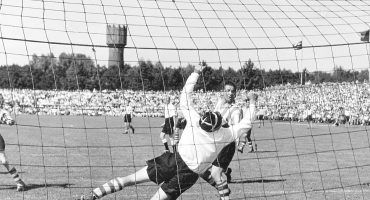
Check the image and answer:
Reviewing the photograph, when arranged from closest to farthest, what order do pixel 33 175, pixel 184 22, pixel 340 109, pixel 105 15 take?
pixel 105 15
pixel 184 22
pixel 33 175
pixel 340 109

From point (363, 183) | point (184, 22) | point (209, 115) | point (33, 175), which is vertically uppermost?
point (184, 22)

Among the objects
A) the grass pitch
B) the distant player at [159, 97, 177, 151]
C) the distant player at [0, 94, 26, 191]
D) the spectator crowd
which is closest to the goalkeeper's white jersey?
the grass pitch

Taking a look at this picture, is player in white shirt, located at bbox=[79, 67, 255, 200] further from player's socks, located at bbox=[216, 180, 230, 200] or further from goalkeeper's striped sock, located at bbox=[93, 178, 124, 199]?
player's socks, located at bbox=[216, 180, 230, 200]

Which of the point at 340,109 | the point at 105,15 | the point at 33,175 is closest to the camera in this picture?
the point at 105,15

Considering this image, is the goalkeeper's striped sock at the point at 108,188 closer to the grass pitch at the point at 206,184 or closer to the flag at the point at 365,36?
the grass pitch at the point at 206,184

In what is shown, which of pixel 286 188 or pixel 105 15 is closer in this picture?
pixel 105 15

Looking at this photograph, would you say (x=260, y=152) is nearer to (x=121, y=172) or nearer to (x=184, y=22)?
(x=121, y=172)

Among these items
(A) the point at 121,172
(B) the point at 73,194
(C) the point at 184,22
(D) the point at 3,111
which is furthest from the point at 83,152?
(C) the point at 184,22

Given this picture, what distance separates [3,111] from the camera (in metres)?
12.2

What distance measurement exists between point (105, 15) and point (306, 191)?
5.83m

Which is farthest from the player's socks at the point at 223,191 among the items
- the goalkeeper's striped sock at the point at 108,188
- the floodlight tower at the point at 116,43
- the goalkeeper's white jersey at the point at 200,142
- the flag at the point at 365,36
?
the flag at the point at 365,36

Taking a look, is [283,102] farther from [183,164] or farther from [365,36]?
[183,164]

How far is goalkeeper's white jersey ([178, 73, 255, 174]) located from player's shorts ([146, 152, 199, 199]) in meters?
0.09

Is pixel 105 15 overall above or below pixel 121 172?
above
